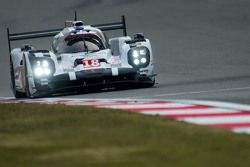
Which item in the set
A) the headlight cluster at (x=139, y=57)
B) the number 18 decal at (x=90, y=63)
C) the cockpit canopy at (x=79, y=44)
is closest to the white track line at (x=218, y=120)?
the number 18 decal at (x=90, y=63)

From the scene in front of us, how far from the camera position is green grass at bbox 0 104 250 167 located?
20.4ft

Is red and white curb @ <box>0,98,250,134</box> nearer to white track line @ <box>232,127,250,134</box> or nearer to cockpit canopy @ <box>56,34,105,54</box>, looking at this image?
white track line @ <box>232,127,250,134</box>

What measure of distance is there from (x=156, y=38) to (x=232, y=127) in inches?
696

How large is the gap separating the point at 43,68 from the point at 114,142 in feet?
26.8

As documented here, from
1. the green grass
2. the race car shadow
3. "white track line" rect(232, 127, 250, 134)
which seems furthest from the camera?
the race car shadow

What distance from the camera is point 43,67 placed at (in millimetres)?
15117

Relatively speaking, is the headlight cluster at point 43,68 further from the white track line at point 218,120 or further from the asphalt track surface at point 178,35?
the white track line at point 218,120

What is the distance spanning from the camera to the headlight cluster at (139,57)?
15.6 metres

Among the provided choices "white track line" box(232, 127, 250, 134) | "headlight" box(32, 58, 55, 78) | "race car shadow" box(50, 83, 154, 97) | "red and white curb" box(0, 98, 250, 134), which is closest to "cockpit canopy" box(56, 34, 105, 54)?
"race car shadow" box(50, 83, 154, 97)

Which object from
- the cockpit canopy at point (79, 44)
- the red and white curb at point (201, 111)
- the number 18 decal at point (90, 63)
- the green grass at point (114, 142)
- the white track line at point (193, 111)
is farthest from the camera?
the cockpit canopy at point (79, 44)

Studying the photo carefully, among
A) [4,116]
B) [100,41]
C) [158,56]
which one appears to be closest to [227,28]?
[158,56]

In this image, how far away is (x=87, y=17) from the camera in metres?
31.7

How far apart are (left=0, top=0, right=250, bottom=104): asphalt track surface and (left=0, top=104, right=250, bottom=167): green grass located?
297 centimetres

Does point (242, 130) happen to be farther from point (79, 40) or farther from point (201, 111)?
point (79, 40)
